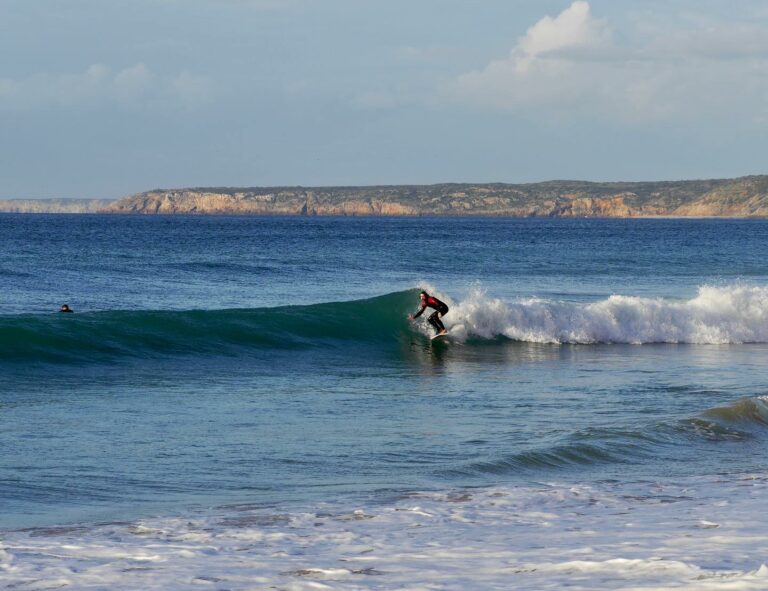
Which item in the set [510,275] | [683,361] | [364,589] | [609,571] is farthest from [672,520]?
[510,275]

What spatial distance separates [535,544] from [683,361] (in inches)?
516

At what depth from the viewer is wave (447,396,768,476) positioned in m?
10.5

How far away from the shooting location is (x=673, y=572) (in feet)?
20.3

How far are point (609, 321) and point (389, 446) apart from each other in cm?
1360

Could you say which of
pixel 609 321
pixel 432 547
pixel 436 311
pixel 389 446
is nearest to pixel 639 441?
pixel 389 446

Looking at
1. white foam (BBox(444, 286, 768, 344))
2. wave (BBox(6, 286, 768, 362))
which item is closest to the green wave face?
wave (BBox(6, 286, 768, 362))

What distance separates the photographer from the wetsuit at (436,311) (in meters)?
22.1

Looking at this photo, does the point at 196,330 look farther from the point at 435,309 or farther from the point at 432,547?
the point at 432,547

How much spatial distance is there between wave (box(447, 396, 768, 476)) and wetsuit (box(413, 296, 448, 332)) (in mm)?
9028

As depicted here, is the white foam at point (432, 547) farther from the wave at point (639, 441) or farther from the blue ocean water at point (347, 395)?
the wave at point (639, 441)

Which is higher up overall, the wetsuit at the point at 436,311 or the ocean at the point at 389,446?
the wetsuit at the point at 436,311

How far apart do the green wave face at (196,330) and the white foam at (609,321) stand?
66.1 inches

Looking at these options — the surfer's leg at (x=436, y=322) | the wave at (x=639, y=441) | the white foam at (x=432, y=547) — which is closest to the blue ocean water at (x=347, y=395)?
the wave at (x=639, y=441)

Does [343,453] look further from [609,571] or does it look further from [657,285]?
[657,285]
